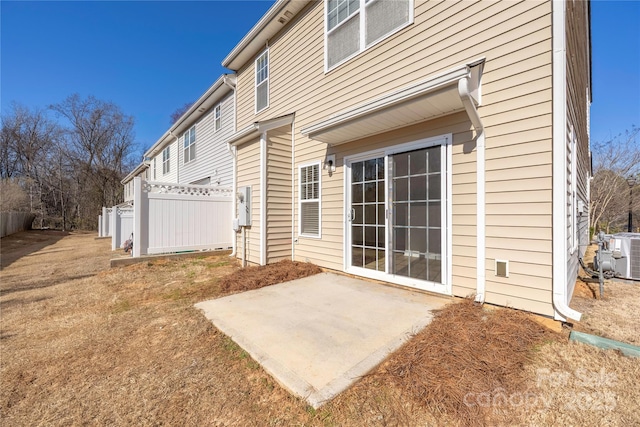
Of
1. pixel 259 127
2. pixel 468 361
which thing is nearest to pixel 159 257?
pixel 259 127

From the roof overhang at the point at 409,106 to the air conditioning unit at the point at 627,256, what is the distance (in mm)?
4609

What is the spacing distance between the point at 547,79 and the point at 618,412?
9.49ft

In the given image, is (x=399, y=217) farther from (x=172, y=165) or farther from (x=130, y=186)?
(x=130, y=186)

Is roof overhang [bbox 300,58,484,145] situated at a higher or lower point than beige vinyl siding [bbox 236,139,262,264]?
higher

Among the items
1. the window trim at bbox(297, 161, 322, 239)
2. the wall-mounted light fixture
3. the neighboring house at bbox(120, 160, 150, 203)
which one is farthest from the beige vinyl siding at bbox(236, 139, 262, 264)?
the neighboring house at bbox(120, 160, 150, 203)

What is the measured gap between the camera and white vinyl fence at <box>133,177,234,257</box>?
6.57 m

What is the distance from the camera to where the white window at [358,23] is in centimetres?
412

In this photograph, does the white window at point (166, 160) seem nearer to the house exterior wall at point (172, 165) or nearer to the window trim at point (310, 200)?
the house exterior wall at point (172, 165)

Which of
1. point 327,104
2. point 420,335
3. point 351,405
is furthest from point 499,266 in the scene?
point 327,104

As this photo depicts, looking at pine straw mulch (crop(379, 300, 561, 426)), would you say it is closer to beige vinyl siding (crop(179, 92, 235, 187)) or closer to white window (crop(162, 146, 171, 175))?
beige vinyl siding (crop(179, 92, 235, 187))

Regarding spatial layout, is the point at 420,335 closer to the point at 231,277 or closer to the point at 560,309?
the point at 560,309

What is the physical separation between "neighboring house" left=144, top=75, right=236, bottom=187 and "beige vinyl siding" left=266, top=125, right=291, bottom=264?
11.0 ft

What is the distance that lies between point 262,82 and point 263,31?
1183 mm

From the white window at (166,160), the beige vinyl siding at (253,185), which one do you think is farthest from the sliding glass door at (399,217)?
the white window at (166,160)
